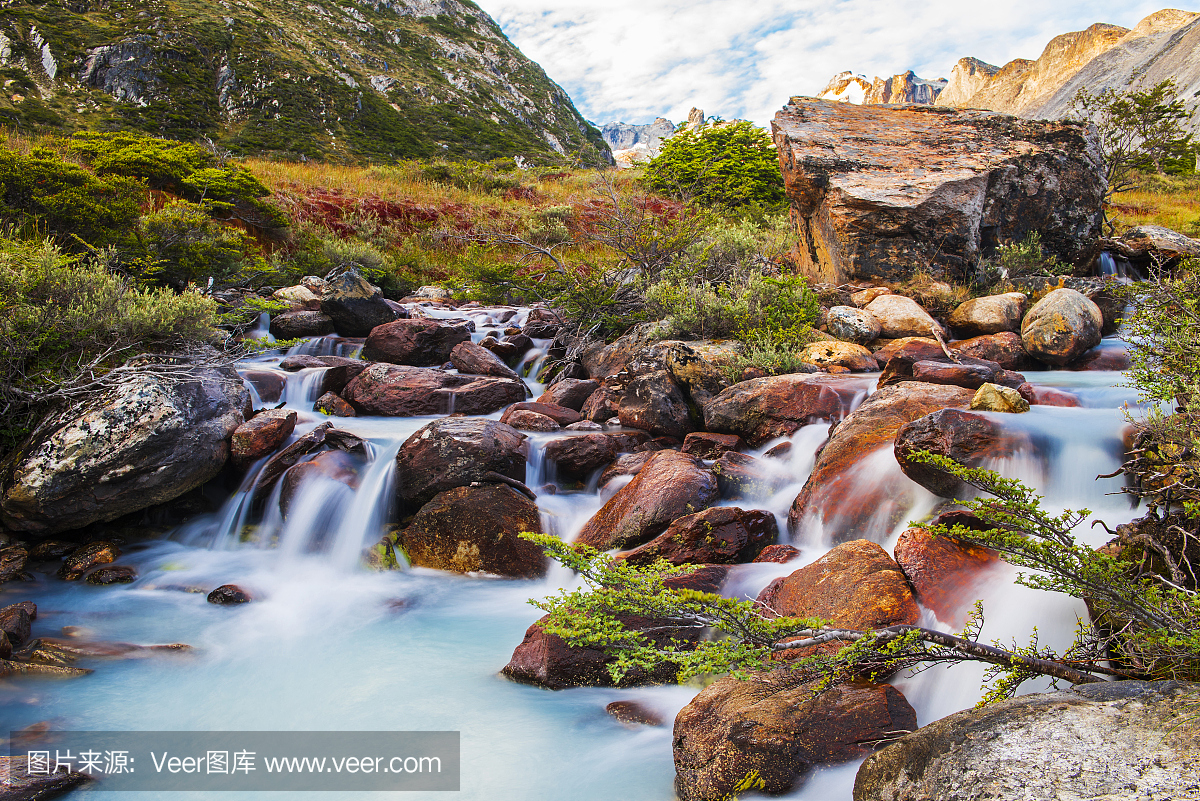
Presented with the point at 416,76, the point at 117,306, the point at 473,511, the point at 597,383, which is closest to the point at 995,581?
the point at 473,511

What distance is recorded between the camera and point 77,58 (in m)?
35.5

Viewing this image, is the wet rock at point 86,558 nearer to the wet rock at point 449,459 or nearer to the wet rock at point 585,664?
the wet rock at point 449,459

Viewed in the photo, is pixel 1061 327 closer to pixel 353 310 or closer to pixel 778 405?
pixel 778 405

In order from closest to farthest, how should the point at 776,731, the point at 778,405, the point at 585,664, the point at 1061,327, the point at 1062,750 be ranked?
the point at 1062,750, the point at 776,731, the point at 585,664, the point at 778,405, the point at 1061,327

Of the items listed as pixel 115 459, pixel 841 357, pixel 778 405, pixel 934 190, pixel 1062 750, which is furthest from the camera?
pixel 934 190

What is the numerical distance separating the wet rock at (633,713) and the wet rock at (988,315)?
25.1 feet

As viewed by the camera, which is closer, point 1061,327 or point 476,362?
point 1061,327

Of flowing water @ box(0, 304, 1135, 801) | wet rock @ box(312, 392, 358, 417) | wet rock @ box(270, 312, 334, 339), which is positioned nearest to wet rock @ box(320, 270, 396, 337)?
wet rock @ box(270, 312, 334, 339)

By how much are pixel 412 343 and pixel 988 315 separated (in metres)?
8.93

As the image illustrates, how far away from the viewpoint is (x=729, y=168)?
16.8m

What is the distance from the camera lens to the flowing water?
3170 mm

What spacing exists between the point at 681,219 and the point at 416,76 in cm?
5242

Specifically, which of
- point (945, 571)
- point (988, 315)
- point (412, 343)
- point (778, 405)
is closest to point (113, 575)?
point (412, 343)

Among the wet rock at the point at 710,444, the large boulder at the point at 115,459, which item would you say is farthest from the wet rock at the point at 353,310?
the wet rock at the point at 710,444
